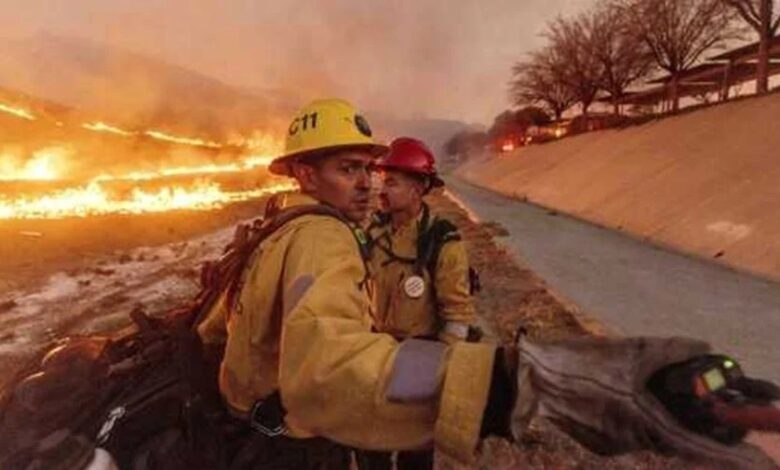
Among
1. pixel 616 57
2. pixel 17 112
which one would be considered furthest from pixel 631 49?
pixel 17 112

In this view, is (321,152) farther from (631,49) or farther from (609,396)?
(631,49)

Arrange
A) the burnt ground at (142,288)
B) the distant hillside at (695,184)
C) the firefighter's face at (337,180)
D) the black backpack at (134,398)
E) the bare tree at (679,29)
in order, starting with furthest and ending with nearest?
the bare tree at (679,29) → the distant hillside at (695,184) → the burnt ground at (142,288) → the firefighter's face at (337,180) → the black backpack at (134,398)

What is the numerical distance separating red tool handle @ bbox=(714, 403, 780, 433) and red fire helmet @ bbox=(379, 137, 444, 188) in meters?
3.14

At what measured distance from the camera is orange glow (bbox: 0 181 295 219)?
26141 mm

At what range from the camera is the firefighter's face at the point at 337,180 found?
7.79 ft

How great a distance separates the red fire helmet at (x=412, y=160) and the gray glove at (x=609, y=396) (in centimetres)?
296

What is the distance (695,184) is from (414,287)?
539 inches

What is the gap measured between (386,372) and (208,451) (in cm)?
96

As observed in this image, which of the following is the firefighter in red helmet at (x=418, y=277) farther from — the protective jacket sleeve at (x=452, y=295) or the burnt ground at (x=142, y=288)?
the burnt ground at (x=142, y=288)

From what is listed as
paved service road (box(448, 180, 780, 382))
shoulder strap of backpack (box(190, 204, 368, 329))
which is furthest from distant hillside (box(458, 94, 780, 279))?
shoulder strap of backpack (box(190, 204, 368, 329))

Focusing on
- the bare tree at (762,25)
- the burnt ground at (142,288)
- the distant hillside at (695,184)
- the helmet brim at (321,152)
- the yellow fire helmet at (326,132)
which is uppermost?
the bare tree at (762,25)

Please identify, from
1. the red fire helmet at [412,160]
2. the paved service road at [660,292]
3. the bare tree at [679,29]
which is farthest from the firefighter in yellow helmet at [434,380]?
the bare tree at [679,29]

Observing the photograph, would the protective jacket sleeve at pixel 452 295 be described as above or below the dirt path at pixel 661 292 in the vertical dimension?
above

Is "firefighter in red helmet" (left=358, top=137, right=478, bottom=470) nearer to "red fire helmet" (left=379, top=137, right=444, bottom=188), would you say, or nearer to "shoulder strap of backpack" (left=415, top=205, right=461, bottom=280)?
"shoulder strap of backpack" (left=415, top=205, right=461, bottom=280)
